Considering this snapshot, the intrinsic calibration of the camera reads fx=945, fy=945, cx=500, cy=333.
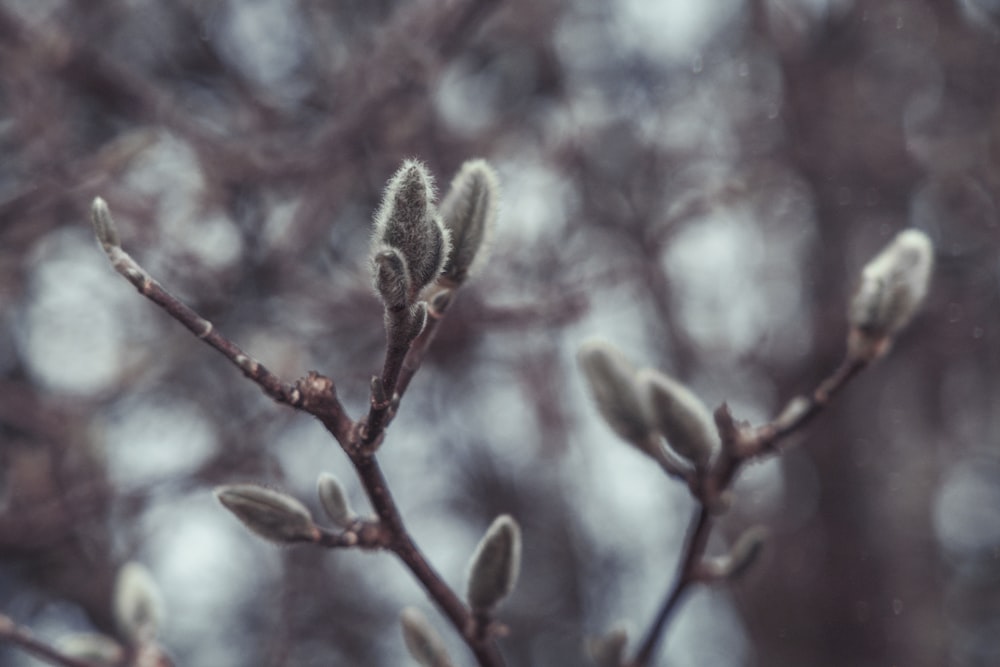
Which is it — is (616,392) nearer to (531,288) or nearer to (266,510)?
(266,510)

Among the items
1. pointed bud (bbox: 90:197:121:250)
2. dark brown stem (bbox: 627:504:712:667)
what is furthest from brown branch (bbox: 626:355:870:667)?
pointed bud (bbox: 90:197:121:250)

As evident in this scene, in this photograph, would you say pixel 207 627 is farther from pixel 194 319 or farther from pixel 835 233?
pixel 194 319

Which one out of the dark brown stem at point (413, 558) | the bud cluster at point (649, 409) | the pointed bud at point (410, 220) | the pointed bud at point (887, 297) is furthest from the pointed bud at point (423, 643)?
the pointed bud at point (887, 297)

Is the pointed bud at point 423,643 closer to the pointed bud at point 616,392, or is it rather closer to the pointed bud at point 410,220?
the pointed bud at point 616,392

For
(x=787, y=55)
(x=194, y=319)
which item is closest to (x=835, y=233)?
(x=787, y=55)

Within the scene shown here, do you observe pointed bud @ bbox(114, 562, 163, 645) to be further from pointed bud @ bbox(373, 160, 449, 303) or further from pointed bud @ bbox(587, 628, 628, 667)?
pointed bud @ bbox(373, 160, 449, 303)

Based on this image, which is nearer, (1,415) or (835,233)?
(1,415)
